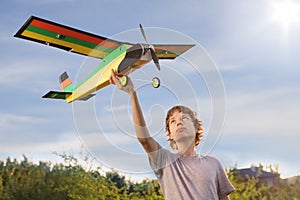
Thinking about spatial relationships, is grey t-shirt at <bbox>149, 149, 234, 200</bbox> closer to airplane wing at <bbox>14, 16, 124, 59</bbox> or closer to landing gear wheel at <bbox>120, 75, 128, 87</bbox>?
landing gear wheel at <bbox>120, 75, 128, 87</bbox>

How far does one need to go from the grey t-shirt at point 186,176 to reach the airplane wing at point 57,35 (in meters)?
1.54

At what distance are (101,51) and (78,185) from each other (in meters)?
5.83

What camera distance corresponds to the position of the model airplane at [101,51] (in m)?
1.76

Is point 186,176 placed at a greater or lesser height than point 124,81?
lesser

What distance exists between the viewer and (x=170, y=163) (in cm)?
160

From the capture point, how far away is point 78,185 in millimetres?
7578

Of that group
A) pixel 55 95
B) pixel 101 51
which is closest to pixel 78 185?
pixel 55 95

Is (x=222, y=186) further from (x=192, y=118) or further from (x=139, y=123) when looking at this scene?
(x=139, y=123)

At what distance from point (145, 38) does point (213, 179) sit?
583 mm

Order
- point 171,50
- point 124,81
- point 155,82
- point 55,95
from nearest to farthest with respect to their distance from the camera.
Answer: point 124,81 → point 155,82 → point 171,50 → point 55,95

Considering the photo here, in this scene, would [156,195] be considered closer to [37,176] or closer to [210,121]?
[37,176]

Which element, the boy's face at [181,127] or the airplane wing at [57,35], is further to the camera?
the airplane wing at [57,35]

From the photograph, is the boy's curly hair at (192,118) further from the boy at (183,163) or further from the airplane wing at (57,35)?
the airplane wing at (57,35)

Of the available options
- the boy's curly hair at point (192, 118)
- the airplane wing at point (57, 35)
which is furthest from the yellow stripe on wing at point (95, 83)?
the airplane wing at point (57, 35)
